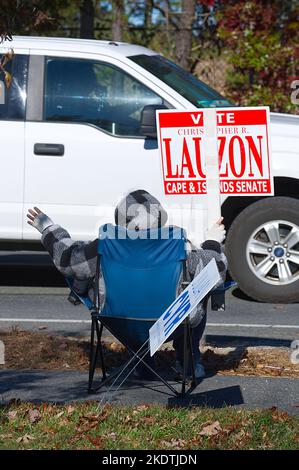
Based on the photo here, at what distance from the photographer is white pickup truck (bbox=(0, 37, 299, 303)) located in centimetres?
922

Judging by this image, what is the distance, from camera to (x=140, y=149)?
9211 mm

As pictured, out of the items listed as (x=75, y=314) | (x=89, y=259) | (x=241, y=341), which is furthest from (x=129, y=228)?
(x=75, y=314)

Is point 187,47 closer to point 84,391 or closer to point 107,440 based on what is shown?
point 84,391

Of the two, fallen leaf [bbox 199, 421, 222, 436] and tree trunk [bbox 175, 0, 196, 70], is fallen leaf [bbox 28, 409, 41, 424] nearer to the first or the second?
fallen leaf [bbox 199, 421, 222, 436]

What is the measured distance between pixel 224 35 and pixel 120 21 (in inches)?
66.9

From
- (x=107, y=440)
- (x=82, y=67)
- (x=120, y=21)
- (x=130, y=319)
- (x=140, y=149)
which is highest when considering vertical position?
(x=120, y=21)

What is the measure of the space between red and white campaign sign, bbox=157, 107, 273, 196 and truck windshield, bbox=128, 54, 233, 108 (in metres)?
2.15

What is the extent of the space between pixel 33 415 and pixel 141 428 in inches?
22.2

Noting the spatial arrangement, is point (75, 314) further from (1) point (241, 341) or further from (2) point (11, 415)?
(2) point (11, 415)

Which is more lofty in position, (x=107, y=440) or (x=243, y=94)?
(x=243, y=94)

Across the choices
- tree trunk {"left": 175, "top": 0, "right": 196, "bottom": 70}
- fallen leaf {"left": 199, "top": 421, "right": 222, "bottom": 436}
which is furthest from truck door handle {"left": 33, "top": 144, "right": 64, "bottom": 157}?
tree trunk {"left": 175, "top": 0, "right": 196, "bottom": 70}

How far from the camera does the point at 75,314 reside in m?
8.81

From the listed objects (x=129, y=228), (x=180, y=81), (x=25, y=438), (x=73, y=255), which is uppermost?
(x=180, y=81)

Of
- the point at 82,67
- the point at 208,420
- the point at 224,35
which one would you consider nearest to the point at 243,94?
the point at 224,35
